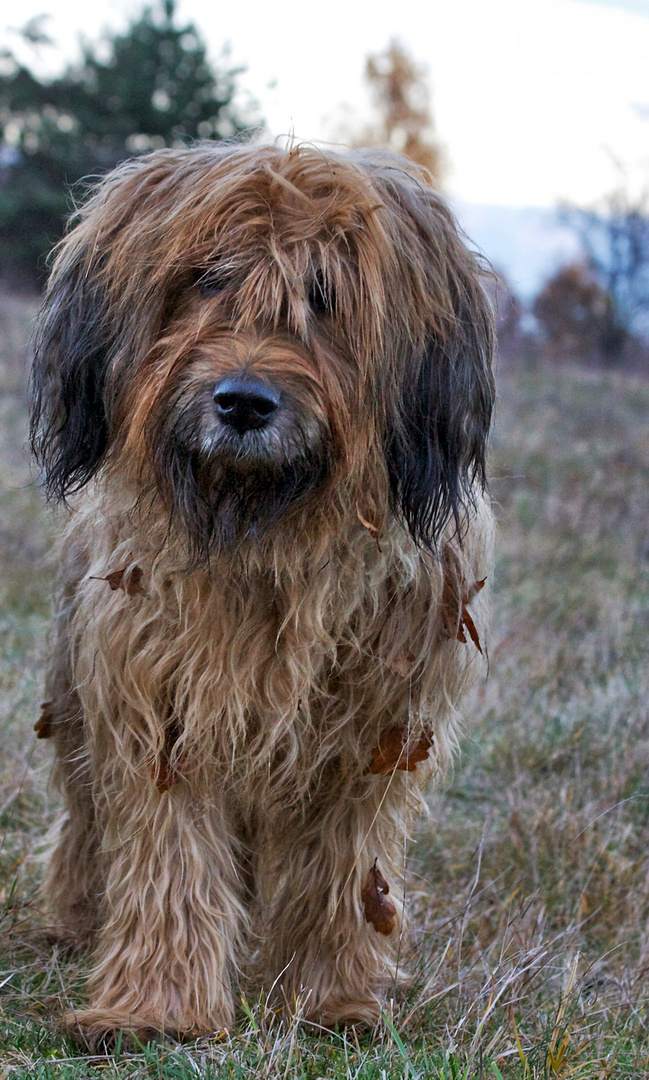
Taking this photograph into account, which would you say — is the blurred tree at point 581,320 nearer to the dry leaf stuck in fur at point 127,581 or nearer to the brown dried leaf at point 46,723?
the brown dried leaf at point 46,723

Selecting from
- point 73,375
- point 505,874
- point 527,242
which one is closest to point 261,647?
point 73,375

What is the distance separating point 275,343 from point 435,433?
38 centimetres

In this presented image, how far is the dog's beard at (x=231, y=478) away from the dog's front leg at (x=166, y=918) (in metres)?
0.60

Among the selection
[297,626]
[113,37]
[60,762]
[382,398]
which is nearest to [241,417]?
[382,398]

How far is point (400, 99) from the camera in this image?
24969 millimetres

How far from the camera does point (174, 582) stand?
2.39 m

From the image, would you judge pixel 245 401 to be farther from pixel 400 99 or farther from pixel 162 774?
pixel 400 99

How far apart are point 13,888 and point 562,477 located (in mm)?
6759

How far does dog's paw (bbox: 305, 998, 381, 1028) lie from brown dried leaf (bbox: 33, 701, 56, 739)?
0.94 m

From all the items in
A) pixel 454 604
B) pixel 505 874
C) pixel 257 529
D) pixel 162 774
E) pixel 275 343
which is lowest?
pixel 505 874

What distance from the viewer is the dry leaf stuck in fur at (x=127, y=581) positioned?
240 cm

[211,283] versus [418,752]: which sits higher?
[211,283]

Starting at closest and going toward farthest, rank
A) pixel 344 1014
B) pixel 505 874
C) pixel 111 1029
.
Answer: pixel 111 1029 → pixel 344 1014 → pixel 505 874

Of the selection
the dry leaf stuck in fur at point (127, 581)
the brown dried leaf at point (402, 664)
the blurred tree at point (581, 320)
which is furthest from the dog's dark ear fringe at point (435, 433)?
the blurred tree at point (581, 320)
